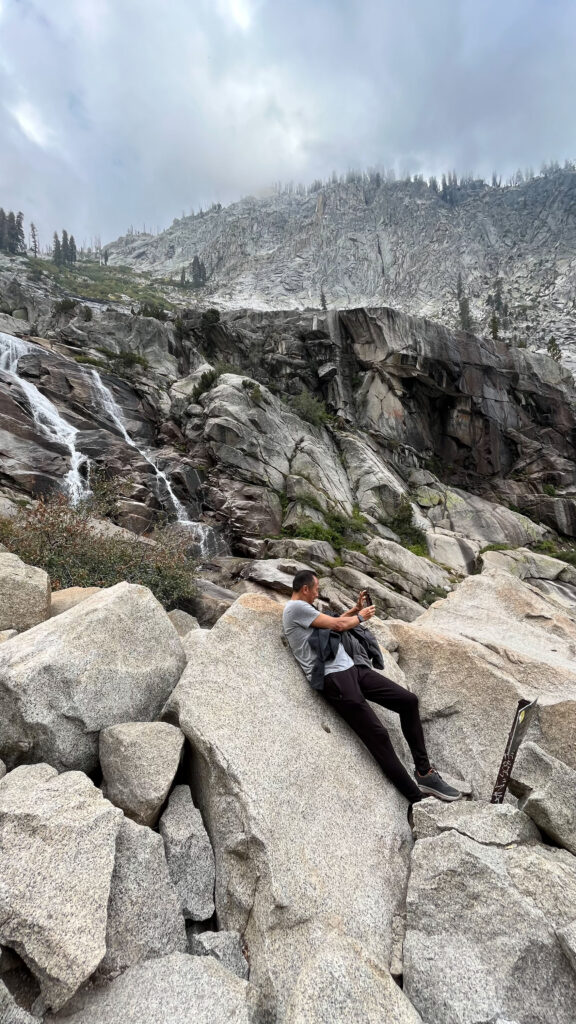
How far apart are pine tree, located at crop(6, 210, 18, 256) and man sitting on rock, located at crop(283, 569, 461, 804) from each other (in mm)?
132610

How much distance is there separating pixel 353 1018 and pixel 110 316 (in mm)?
55812

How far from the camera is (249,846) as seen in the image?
363 cm

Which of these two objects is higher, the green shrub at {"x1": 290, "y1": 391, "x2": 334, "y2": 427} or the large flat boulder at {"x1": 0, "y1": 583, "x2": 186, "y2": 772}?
the green shrub at {"x1": 290, "y1": 391, "x2": 334, "y2": 427}

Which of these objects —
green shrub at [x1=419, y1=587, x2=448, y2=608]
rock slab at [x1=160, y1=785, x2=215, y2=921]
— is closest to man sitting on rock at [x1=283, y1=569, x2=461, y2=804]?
rock slab at [x1=160, y1=785, x2=215, y2=921]

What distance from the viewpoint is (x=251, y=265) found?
144875 mm

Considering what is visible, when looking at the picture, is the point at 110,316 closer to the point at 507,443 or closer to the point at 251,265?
the point at 507,443

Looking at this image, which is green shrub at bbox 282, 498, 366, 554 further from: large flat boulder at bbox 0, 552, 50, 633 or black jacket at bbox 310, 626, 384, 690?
black jacket at bbox 310, 626, 384, 690

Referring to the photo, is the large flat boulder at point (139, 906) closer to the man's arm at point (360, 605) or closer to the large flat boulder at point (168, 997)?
the large flat boulder at point (168, 997)

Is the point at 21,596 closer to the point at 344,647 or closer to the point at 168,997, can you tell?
the point at 344,647

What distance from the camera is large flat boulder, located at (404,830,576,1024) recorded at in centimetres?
284

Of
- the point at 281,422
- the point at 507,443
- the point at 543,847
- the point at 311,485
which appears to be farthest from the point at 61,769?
the point at 507,443

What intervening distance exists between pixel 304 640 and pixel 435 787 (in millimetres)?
2042

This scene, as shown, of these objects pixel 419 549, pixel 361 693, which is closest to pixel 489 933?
pixel 361 693

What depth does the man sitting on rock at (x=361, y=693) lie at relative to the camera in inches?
183
